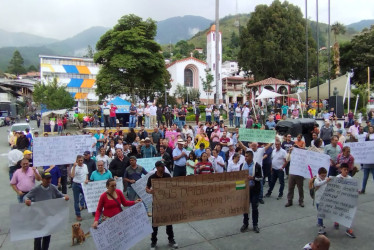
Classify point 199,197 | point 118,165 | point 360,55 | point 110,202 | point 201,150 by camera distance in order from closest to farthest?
1. point 110,202
2. point 199,197
3. point 118,165
4. point 201,150
5. point 360,55

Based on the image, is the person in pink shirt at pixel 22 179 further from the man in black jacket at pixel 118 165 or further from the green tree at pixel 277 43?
the green tree at pixel 277 43

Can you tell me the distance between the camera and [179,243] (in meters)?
6.55

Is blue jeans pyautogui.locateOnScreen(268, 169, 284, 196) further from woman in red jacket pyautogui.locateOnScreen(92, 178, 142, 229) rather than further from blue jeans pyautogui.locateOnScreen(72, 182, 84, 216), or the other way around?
blue jeans pyautogui.locateOnScreen(72, 182, 84, 216)

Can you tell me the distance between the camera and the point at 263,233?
22.4 ft

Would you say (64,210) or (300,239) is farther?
(300,239)

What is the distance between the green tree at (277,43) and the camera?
39.0 meters

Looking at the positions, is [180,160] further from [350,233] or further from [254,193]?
[350,233]

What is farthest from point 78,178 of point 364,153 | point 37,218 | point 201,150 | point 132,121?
point 132,121

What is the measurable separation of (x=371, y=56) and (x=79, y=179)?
142ft

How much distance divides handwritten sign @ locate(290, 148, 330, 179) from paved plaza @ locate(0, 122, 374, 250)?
41.2 inches

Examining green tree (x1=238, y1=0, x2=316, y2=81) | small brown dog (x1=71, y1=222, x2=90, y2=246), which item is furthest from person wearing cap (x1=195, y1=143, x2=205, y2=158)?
green tree (x1=238, y1=0, x2=316, y2=81)

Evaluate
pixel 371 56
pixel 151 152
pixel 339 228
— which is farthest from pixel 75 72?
pixel 339 228

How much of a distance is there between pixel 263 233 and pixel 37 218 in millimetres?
4646

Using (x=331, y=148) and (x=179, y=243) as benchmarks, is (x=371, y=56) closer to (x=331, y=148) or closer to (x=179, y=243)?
(x=331, y=148)
